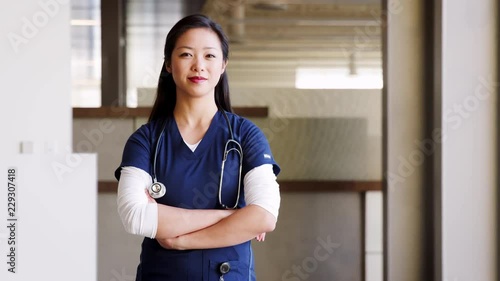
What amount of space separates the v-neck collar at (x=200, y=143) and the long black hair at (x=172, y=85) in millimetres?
49

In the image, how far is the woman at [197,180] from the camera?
158 centimetres

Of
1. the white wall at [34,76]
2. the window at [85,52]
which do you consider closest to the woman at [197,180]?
the white wall at [34,76]

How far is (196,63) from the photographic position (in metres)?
1.61

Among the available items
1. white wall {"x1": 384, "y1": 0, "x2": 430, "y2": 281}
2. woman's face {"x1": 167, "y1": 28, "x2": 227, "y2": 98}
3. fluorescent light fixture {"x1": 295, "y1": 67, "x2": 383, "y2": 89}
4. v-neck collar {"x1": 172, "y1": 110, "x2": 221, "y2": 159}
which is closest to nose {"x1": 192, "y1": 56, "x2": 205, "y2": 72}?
woman's face {"x1": 167, "y1": 28, "x2": 227, "y2": 98}

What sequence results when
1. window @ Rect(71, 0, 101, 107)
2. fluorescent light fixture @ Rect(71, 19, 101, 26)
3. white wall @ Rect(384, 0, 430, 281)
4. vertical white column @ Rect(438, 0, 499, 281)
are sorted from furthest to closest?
fluorescent light fixture @ Rect(71, 19, 101, 26) < window @ Rect(71, 0, 101, 107) < white wall @ Rect(384, 0, 430, 281) < vertical white column @ Rect(438, 0, 499, 281)

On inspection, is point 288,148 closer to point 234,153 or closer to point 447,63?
point 447,63

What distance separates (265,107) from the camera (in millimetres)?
3531

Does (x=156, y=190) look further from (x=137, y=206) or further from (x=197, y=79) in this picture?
(x=197, y=79)

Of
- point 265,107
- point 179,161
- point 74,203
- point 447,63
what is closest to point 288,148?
point 265,107

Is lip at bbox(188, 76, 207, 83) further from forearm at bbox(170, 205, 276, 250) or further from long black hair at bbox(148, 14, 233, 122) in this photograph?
forearm at bbox(170, 205, 276, 250)

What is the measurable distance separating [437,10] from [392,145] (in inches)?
21.9

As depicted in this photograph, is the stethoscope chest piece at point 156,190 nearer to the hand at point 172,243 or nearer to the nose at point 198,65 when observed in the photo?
the hand at point 172,243

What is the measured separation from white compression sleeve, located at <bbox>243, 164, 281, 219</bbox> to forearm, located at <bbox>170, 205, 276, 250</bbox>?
0.02 metres

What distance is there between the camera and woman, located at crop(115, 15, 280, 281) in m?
1.58
